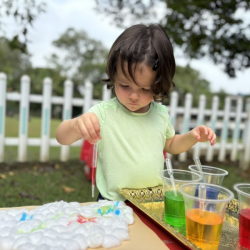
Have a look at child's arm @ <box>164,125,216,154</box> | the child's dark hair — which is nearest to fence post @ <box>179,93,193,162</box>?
child's arm @ <box>164,125,216,154</box>

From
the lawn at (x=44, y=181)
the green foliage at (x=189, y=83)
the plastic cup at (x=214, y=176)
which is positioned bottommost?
the lawn at (x=44, y=181)

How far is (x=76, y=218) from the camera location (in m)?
0.77

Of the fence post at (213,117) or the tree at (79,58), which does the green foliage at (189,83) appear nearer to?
the tree at (79,58)

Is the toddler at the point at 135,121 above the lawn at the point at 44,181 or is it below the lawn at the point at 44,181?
above

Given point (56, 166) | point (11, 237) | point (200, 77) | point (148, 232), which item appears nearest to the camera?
point (11, 237)

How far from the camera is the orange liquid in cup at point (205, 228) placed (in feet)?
2.15

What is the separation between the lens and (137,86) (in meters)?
0.98

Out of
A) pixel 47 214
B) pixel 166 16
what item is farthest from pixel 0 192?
pixel 166 16

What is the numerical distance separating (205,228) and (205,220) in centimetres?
2

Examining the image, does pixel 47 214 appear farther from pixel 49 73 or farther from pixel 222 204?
pixel 49 73

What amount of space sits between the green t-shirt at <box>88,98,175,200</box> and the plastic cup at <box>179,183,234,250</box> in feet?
1.44

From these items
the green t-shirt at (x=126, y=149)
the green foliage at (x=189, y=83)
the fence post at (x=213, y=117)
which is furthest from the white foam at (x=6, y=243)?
the green foliage at (x=189, y=83)

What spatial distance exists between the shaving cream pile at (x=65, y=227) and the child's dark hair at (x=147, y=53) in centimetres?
48

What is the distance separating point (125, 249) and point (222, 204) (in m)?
0.26
